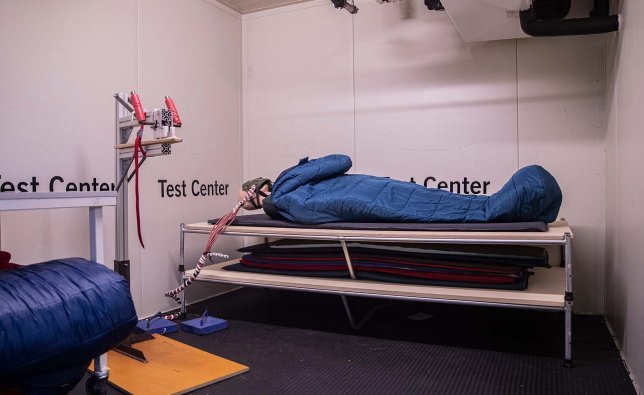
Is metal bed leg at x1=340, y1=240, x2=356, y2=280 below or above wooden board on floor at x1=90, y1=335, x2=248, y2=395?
above

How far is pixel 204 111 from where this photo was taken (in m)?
2.95

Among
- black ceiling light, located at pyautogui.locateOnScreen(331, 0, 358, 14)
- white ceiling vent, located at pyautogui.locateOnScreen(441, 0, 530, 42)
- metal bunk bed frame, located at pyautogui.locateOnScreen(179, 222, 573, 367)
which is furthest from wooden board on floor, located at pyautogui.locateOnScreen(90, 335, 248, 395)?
black ceiling light, located at pyautogui.locateOnScreen(331, 0, 358, 14)

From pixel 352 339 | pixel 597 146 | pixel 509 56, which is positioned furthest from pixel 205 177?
pixel 597 146

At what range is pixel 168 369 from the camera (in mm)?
1740

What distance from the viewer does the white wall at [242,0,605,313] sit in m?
2.46

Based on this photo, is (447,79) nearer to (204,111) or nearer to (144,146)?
(204,111)

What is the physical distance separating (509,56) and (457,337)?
1.59 m

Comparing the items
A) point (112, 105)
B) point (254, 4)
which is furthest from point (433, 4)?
point (112, 105)

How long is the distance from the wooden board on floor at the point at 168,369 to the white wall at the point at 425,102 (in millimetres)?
1553

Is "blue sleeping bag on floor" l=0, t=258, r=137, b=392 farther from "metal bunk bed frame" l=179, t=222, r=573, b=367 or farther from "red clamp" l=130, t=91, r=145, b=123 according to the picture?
"metal bunk bed frame" l=179, t=222, r=573, b=367

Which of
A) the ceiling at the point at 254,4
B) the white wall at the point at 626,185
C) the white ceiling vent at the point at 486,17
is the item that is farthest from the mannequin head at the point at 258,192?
the white wall at the point at 626,185

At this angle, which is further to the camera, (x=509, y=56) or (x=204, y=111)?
(x=204, y=111)

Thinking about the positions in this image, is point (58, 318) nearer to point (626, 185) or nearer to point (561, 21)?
point (626, 185)

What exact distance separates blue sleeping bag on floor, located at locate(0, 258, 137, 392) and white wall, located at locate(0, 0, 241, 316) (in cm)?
99
